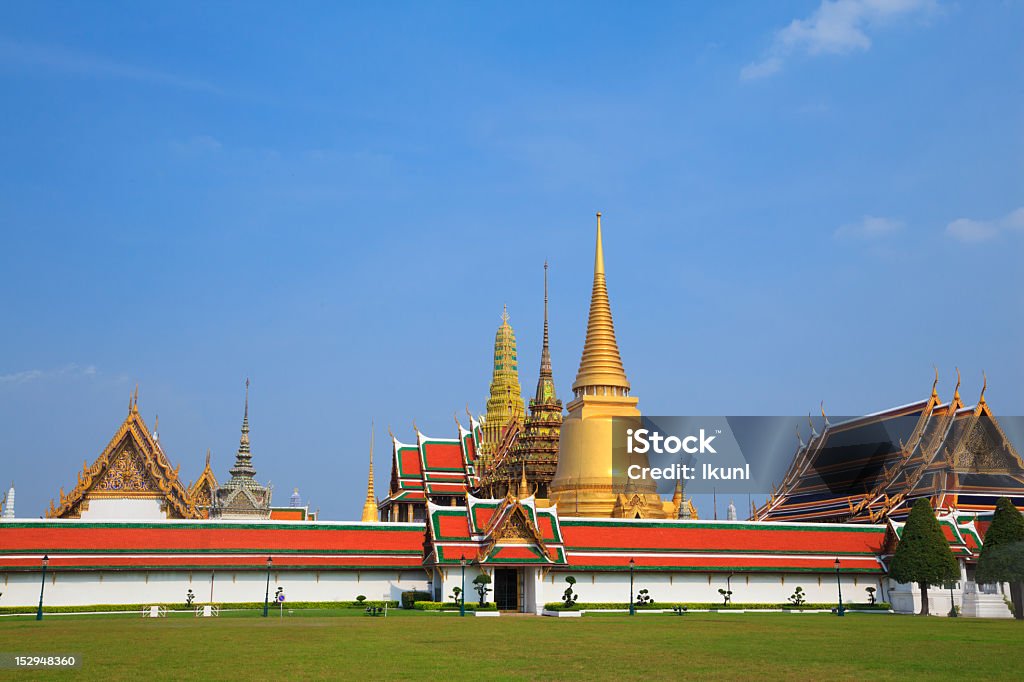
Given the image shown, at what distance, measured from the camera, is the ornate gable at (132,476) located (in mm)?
57375

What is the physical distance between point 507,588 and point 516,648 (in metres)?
22.2

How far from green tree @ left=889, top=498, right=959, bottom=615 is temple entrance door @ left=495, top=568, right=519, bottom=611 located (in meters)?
17.4

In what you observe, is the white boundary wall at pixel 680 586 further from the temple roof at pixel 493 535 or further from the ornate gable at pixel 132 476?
the ornate gable at pixel 132 476

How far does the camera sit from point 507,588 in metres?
45.1

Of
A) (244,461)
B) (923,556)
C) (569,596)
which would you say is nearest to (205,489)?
(244,461)

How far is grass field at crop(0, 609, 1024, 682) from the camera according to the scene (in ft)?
58.1

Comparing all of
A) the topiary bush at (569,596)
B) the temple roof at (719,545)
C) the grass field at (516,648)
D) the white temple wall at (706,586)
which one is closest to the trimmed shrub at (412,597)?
the white temple wall at (706,586)

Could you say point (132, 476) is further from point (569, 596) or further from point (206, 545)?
point (569, 596)

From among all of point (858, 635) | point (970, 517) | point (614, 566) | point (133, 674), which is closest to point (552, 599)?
point (614, 566)

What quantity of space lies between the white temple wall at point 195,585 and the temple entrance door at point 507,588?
4787mm

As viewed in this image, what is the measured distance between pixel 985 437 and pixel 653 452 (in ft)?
65.9

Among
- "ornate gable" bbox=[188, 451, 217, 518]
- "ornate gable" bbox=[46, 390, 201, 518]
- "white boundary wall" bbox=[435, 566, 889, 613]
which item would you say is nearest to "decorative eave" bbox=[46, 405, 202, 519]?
"ornate gable" bbox=[46, 390, 201, 518]

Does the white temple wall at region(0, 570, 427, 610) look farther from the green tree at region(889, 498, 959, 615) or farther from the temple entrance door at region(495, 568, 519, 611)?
the green tree at region(889, 498, 959, 615)

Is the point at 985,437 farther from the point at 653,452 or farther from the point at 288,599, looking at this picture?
the point at 288,599
